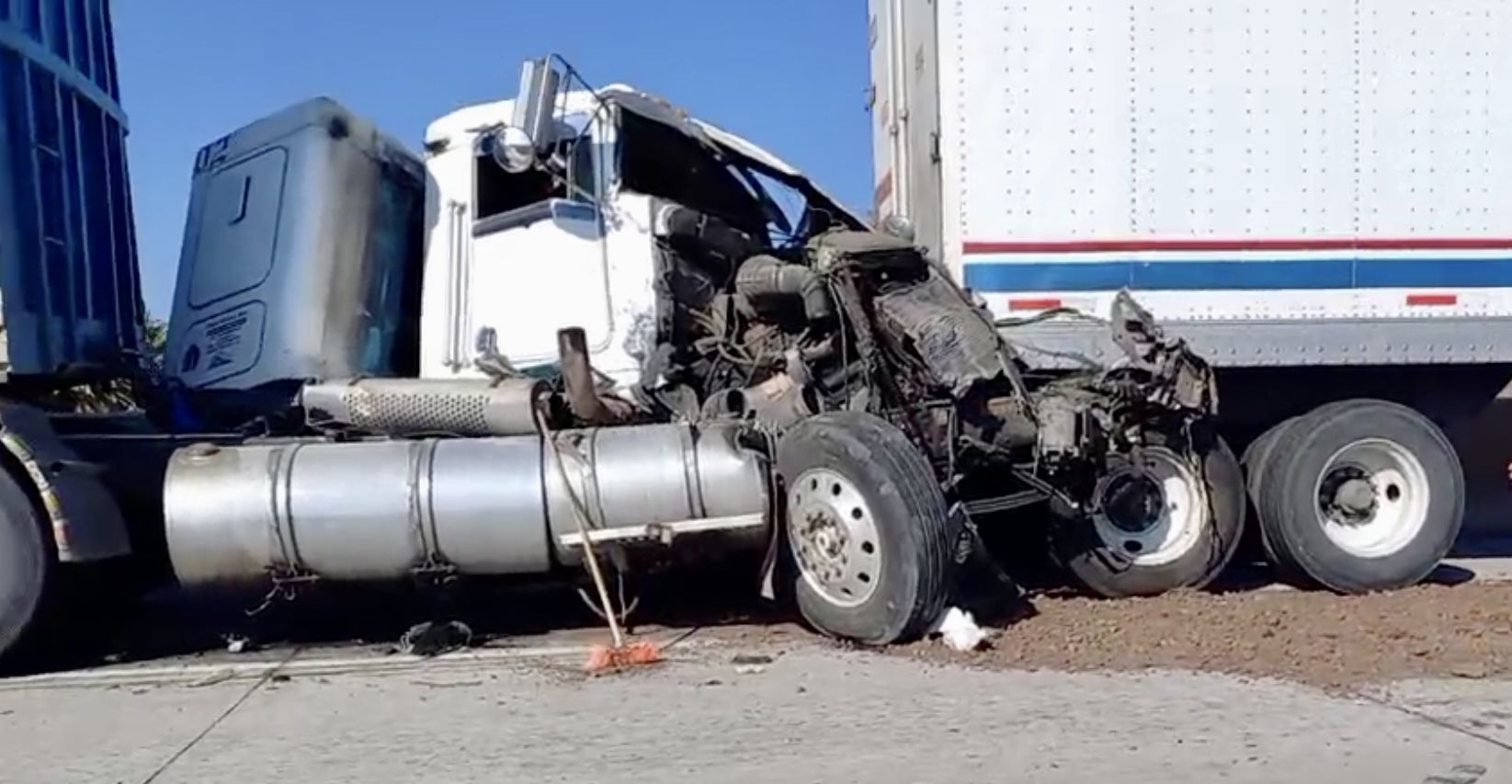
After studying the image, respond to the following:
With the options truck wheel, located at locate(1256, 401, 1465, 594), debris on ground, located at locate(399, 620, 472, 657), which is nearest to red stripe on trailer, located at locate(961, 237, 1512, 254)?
truck wheel, located at locate(1256, 401, 1465, 594)

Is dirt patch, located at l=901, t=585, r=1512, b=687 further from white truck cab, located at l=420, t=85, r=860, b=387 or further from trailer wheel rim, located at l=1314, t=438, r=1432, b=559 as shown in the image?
white truck cab, located at l=420, t=85, r=860, b=387

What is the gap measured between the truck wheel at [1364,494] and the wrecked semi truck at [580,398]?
0.35m

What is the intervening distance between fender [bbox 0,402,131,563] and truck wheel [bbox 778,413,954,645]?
3.14m

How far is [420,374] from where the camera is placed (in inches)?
363

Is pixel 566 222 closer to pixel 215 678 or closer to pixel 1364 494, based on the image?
pixel 215 678

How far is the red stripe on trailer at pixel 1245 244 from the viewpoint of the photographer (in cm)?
884

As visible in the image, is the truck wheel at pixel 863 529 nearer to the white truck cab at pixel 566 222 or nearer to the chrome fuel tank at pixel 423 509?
the chrome fuel tank at pixel 423 509

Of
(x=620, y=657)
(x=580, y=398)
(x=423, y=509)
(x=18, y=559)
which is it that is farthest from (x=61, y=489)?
(x=620, y=657)

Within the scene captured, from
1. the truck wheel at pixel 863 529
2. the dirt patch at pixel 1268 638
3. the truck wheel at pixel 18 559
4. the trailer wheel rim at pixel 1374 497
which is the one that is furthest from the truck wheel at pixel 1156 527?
the truck wheel at pixel 18 559

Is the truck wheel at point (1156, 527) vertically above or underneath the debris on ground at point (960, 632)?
above

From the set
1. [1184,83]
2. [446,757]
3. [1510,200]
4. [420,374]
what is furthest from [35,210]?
[1510,200]

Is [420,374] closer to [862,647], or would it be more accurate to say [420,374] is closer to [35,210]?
[35,210]

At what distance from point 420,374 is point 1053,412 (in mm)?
3454

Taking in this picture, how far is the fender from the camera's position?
7.43 m
